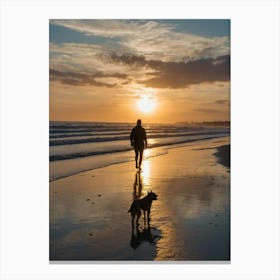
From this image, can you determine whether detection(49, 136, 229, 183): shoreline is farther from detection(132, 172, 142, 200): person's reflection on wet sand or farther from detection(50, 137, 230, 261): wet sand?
detection(132, 172, 142, 200): person's reflection on wet sand

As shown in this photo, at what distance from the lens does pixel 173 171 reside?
9898 mm

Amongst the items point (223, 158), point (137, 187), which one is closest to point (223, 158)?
point (223, 158)

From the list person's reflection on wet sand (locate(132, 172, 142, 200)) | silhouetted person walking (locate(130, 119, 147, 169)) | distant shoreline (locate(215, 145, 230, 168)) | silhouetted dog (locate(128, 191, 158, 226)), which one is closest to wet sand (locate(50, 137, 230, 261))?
person's reflection on wet sand (locate(132, 172, 142, 200))

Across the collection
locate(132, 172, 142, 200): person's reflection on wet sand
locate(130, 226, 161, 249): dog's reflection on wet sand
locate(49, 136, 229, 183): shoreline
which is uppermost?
locate(49, 136, 229, 183): shoreline

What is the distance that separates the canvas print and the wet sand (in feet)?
0.05

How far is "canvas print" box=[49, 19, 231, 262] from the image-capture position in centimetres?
573

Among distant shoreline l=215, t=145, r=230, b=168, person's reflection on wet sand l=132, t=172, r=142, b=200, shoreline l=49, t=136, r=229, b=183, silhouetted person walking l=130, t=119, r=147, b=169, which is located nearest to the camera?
person's reflection on wet sand l=132, t=172, r=142, b=200

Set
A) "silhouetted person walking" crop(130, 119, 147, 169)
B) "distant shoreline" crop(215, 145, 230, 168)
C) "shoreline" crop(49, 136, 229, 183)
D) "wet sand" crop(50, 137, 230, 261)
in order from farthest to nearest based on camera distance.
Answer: "distant shoreline" crop(215, 145, 230, 168)
"shoreline" crop(49, 136, 229, 183)
"silhouetted person walking" crop(130, 119, 147, 169)
"wet sand" crop(50, 137, 230, 261)

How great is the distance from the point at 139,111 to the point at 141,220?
253 cm

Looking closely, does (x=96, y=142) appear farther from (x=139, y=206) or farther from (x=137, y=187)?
(x=139, y=206)
